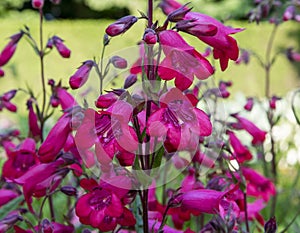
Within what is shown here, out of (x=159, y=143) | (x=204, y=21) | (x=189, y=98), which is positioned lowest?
(x=159, y=143)

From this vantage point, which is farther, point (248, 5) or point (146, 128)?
point (248, 5)

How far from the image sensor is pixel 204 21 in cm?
123

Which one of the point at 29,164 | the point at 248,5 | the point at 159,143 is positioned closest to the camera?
the point at 159,143

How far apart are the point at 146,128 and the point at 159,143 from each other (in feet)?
0.33

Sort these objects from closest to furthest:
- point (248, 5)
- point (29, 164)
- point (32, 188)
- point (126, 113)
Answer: point (126, 113) → point (32, 188) → point (29, 164) → point (248, 5)

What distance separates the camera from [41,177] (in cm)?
146

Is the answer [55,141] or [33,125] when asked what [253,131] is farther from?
[55,141]

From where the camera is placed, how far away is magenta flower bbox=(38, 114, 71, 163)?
1.33 metres

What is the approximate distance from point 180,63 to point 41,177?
0.47 metres

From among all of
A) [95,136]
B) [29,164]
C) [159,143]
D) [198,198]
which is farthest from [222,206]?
[29,164]

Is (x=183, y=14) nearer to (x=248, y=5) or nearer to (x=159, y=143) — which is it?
(x=159, y=143)

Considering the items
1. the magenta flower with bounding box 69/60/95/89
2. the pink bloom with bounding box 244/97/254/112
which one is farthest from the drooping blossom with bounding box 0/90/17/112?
the pink bloom with bounding box 244/97/254/112

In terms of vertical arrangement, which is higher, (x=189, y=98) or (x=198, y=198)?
(x=189, y=98)

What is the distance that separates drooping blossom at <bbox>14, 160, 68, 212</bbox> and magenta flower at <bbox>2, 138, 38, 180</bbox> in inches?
4.9
